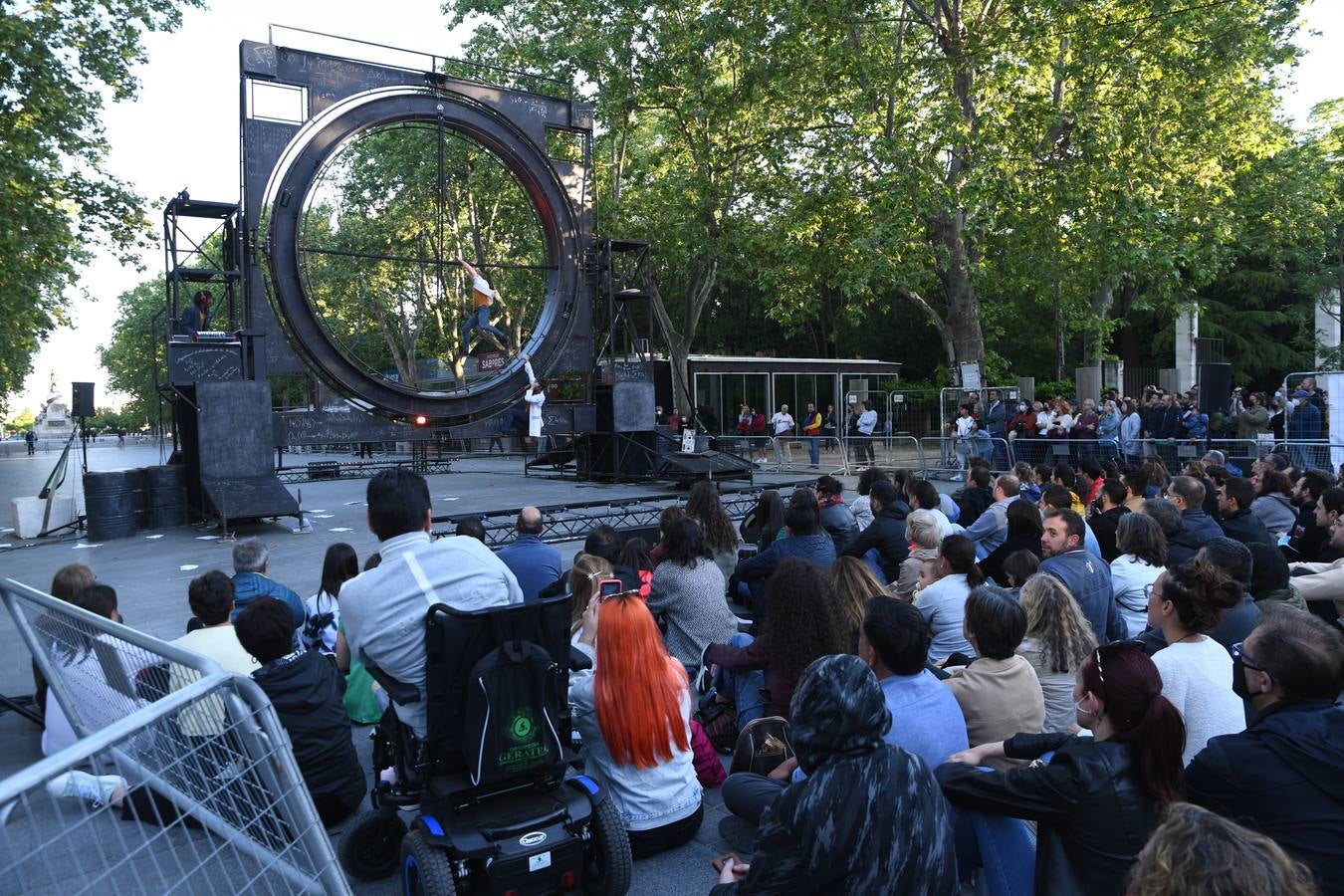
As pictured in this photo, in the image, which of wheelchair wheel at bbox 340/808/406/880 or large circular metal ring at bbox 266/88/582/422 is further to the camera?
large circular metal ring at bbox 266/88/582/422

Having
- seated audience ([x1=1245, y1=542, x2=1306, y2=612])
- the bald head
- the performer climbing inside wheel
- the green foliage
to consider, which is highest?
the green foliage

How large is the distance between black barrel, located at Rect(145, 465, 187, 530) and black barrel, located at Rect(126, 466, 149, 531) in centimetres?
2

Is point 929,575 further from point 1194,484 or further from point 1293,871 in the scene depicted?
point 1293,871

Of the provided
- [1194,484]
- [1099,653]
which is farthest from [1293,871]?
[1194,484]

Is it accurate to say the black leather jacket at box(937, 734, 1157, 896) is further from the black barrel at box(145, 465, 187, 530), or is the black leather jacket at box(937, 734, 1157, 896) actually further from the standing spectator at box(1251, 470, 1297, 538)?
the black barrel at box(145, 465, 187, 530)

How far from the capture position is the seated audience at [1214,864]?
5.00 feet

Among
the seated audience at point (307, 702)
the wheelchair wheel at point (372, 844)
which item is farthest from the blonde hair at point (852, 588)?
the seated audience at point (307, 702)

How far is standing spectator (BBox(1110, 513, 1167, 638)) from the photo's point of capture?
5.36 meters

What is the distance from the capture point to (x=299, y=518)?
41.5 ft

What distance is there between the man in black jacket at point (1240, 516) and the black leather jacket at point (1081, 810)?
4350 millimetres

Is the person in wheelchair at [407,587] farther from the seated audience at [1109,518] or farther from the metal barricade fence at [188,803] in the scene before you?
the seated audience at [1109,518]

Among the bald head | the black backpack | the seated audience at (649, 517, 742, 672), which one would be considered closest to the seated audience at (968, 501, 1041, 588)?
the seated audience at (649, 517, 742, 672)

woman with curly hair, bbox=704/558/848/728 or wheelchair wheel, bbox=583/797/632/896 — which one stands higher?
woman with curly hair, bbox=704/558/848/728

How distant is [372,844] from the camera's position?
12.0 feet
